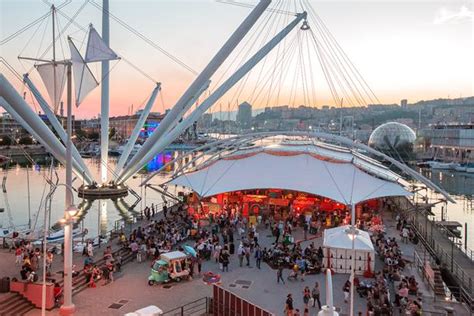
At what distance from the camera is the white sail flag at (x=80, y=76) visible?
2972 cm

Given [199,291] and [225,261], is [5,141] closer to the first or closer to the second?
[225,261]

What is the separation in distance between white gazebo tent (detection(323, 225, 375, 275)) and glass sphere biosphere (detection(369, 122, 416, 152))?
81.8 metres

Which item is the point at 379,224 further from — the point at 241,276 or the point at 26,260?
the point at 26,260

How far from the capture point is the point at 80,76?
30672 mm

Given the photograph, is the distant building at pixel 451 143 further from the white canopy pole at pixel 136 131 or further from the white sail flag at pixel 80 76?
the white sail flag at pixel 80 76

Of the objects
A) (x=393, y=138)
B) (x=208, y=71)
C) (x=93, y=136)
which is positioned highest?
(x=208, y=71)

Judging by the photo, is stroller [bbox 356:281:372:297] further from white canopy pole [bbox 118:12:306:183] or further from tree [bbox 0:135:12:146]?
tree [bbox 0:135:12:146]

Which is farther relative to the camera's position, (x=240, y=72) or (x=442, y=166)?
(x=442, y=166)

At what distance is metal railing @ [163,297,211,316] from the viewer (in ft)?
49.3

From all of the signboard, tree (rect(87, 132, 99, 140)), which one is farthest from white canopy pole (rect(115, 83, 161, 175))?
tree (rect(87, 132, 99, 140))

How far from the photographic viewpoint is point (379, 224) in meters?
27.7

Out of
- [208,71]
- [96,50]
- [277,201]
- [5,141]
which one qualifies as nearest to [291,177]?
[277,201]

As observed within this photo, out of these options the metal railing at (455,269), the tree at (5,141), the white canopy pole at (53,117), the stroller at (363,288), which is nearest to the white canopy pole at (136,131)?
the white canopy pole at (53,117)

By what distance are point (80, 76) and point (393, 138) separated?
82.8 meters
